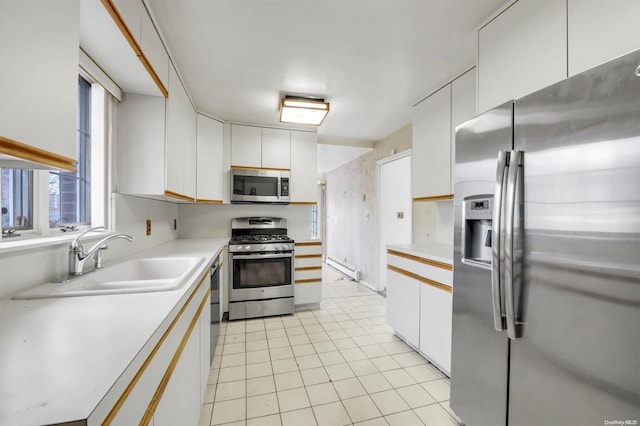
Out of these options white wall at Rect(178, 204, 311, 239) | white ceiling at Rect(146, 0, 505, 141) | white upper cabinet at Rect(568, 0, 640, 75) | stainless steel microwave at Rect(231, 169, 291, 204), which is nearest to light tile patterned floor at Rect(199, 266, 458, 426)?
white wall at Rect(178, 204, 311, 239)

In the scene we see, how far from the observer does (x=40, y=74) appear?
2.46 ft

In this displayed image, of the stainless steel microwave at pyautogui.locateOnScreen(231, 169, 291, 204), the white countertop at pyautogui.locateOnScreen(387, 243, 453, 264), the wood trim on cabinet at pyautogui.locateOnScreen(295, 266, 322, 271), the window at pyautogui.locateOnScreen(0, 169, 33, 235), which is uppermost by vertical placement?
the stainless steel microwave at pyautogui.locateOnScreen(231, 169, 291, 204)

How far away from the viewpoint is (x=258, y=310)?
307 cm

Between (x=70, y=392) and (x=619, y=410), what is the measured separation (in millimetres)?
1464

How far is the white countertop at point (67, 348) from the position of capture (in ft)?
1.43

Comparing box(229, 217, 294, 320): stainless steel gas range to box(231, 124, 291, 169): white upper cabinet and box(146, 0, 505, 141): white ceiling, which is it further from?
box(146, 0, 505, 141): white ceiling

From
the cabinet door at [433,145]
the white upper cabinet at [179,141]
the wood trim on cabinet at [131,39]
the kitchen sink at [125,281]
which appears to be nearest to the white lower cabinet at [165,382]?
the kitchen sink at [125,281]

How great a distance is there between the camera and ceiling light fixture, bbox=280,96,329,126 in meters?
2.56

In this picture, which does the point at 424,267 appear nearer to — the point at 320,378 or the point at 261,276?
the point at 320,378

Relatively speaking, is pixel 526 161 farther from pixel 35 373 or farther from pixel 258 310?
pixel 258 310

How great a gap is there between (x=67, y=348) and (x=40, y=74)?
759 millimetres

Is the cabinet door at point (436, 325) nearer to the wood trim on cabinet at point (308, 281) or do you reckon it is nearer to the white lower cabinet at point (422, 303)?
the white lower cabinet at point (422, 303)

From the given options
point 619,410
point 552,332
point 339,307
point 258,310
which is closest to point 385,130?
point 339,307

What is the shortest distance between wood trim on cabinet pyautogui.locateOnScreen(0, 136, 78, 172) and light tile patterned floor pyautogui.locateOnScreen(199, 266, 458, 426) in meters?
1.55
